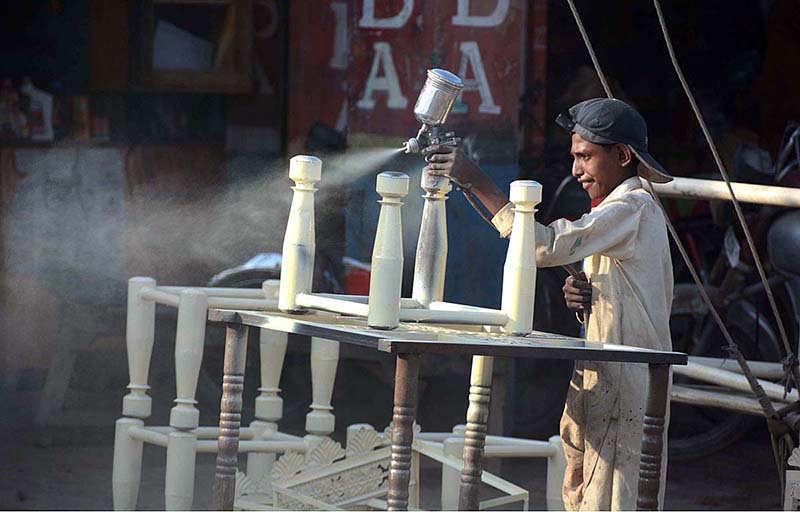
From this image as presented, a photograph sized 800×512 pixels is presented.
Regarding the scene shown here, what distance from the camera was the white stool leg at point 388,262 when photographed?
124 inches

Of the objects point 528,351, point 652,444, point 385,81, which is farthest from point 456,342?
point 385,81

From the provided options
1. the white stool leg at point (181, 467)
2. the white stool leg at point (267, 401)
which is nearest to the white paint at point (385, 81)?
the white stool leg at point (267, 401)

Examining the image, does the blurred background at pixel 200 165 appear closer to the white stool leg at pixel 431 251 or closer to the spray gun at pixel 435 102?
the white stool leg at pixel 431 251

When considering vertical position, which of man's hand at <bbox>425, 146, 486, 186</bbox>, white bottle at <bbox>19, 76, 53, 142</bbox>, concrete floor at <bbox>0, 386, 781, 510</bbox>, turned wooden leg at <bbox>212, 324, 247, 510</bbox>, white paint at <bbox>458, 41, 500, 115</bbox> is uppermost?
white paint at <bbox>458, 41, 500, 115</bbox>

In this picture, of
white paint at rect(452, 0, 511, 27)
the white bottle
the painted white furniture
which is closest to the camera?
the painted white furniture

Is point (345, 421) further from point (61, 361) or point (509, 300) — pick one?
point (509, 300)

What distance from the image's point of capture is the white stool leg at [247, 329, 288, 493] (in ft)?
15.8

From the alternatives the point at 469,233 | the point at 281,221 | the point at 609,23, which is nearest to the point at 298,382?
the point at 281,221

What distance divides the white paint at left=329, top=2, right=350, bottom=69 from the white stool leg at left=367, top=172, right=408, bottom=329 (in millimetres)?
3954

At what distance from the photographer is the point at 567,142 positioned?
299 inches

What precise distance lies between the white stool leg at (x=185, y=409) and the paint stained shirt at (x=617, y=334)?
1330 mm

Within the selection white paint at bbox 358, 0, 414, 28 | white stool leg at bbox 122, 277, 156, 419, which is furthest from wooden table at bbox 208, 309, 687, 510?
white paint at bbox 358, 0, 414, 28

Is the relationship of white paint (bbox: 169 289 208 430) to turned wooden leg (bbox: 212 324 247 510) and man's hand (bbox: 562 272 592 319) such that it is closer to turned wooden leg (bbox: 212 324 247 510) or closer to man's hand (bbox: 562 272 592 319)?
turned wooden leg (bbox: 212 324 247 510)

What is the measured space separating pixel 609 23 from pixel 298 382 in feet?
9.12
